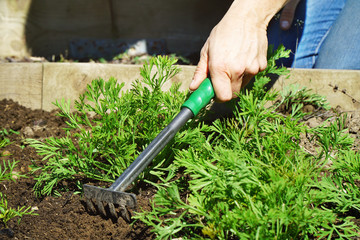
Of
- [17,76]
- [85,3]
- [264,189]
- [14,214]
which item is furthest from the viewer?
[85,3]

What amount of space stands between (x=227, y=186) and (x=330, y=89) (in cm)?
158

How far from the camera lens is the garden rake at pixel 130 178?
161 cm

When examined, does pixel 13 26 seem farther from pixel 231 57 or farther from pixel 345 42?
pixel 345 42

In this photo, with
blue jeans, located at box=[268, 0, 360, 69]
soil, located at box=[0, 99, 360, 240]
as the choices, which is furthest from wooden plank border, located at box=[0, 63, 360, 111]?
blue jeans, located at box=[268, 0, 360, 69]

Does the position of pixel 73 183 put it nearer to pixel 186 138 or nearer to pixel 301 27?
pixel 186 138

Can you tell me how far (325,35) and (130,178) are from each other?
259 centimetres

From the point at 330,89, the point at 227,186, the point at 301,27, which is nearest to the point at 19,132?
the point at 227,186

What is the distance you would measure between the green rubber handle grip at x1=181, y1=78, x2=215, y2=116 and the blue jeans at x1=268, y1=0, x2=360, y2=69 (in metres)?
1.37

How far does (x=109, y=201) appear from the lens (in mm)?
1636

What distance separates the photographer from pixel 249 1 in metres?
2.03

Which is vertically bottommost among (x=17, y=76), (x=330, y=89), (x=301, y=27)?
(x=17, y=76)

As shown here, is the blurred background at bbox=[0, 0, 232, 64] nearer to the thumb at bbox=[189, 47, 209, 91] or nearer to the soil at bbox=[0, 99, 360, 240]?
the soil at bbox=[0, 99, 360, 240]

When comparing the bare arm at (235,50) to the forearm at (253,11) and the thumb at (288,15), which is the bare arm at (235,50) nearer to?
the forearm at (253,11)

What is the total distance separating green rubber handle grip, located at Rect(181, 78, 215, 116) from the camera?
1.80 m
